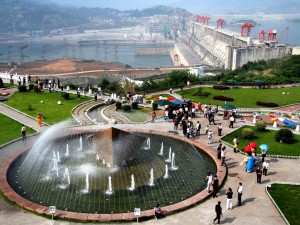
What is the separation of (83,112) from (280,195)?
22.9 metres

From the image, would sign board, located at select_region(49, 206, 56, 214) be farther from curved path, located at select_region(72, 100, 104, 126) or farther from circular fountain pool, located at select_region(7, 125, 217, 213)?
curved path, located at select_region(72, 100, 104, 126)

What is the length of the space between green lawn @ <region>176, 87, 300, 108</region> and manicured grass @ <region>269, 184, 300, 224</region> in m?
21.0

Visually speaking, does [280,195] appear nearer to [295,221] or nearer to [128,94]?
[295,221]

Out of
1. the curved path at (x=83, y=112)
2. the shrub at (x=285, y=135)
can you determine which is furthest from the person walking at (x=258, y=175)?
the curved path at (x=83, y=112)

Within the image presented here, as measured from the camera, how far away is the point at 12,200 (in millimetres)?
18281

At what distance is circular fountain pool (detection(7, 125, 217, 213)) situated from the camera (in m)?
18.7

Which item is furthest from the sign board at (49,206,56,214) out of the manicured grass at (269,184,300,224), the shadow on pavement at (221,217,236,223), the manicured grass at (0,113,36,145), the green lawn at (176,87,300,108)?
the green lawn at (176,87,300,108)

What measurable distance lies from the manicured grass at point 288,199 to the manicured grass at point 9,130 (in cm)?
1968

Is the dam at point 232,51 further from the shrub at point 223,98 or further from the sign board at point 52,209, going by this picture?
the sign board at point 52,209

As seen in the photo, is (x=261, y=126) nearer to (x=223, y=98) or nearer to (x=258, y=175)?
(x=258, y=175)

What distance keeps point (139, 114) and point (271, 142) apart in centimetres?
1402

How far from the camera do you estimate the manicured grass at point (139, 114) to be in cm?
3506

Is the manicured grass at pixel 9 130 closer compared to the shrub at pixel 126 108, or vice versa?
the manicured grass at pixel 9 130

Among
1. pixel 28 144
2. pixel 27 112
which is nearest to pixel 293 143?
pixel 28 144
